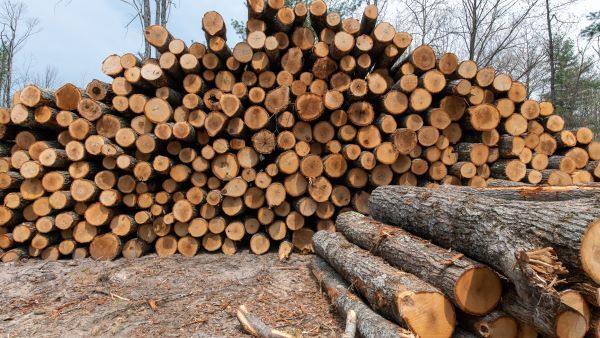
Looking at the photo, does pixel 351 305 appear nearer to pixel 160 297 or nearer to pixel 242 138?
pixel 160 297

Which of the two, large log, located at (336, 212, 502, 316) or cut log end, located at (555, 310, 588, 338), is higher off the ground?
large log, located at (336, 212, 502, 316)

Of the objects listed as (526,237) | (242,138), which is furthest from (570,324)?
(242,138)

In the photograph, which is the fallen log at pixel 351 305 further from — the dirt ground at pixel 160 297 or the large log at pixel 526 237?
the large log at pixel 526 237

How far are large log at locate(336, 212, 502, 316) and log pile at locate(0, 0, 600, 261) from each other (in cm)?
126

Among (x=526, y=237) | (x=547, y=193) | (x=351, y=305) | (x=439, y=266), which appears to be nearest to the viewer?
(x=526, y=237)

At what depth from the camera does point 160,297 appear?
11.8ft

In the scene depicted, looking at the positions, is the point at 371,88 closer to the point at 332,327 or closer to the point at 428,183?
the point at 428,183

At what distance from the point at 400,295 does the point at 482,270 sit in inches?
21.1

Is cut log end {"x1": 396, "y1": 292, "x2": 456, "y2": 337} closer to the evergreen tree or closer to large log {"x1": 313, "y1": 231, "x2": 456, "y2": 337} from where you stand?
large log {"x1": 313, "y1": 231, "x2": 456, "y2": 337}

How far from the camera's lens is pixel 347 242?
3912 millimetres

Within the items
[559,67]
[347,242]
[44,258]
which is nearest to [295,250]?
[347,242]

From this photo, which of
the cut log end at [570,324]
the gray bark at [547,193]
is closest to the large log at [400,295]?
the cut log end at [570,324]

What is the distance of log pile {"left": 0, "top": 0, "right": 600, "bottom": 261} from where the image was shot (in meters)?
4.54

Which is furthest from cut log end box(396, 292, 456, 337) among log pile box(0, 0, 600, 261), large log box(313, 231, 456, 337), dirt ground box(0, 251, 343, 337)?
log pile box(0, 0, 600, 261)
